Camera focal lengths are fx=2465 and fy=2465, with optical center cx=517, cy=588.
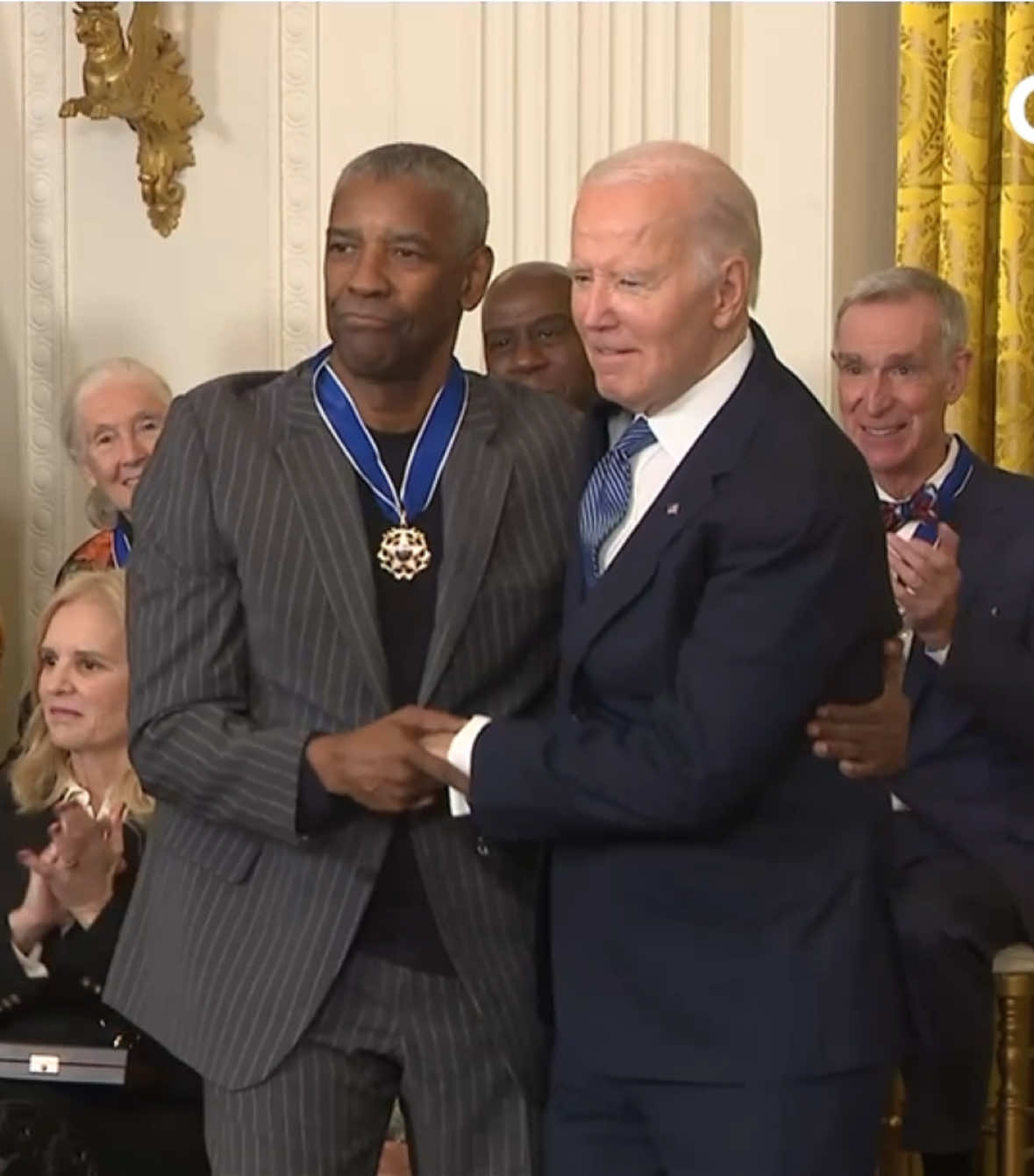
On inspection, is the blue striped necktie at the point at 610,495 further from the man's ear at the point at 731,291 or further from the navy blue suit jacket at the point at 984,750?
the navy blue suit jacket at the point at 984,750

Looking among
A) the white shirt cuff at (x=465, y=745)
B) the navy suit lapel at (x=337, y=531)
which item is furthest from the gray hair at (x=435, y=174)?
the white shirt cuff at (x=465, y=745)

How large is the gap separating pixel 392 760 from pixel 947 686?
4.48 feet

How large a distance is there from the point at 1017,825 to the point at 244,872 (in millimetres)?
1560

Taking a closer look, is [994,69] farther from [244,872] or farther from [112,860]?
[244,872]

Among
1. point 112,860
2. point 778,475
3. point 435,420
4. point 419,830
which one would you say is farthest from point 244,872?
point 112,860

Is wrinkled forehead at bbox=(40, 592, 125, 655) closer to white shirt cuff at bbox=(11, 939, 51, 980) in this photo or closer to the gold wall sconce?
white shirt cuff at bbox=(11, 939, 51, 980)

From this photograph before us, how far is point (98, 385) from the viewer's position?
4.68 m

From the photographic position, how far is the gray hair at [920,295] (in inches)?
161

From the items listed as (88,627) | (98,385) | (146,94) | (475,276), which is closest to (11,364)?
(98,385)

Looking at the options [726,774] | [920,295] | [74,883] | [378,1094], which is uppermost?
[920,295]

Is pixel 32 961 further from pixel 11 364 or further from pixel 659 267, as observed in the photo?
pixel 11 364

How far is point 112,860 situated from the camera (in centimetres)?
361

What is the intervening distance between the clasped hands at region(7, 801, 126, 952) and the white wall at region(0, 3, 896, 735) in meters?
1.54

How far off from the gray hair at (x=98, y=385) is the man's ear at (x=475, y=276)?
1992 millimetres
